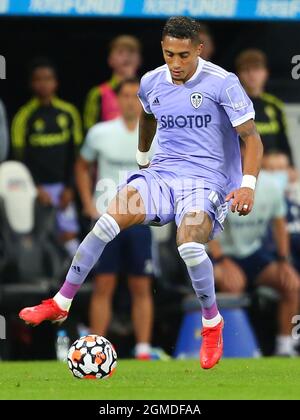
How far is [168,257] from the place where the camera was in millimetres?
13867

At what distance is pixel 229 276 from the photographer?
13453 mm

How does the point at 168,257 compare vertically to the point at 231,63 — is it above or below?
below

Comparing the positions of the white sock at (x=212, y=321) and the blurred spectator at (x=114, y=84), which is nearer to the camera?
the white sock at (x=212, y=321)

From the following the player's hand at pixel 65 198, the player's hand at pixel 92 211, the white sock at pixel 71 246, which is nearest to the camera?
the player's hand at pixel 92 211

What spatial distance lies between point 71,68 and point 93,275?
2670 millimetres

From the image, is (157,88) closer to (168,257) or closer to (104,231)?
(104,231)

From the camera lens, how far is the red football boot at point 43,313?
9383mm

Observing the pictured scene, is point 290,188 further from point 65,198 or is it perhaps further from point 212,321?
point 212,321

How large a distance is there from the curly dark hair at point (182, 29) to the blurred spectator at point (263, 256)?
421 cm

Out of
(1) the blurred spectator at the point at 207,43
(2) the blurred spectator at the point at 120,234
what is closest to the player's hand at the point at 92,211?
(2) the blurred spectator at the point at 120,234

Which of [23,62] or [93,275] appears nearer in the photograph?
[93,275]

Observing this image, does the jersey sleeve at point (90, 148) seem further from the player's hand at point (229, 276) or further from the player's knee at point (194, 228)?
the player's knee at point (194, 228)

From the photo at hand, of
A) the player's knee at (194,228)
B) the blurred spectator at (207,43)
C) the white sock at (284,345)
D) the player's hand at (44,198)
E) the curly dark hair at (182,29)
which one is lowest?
the white sock at (284,345)
